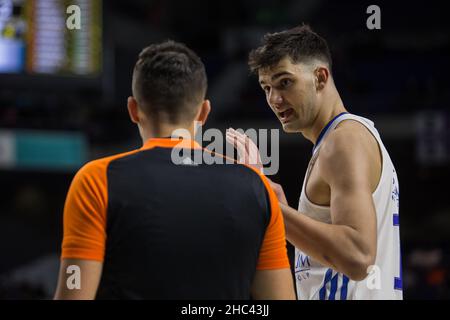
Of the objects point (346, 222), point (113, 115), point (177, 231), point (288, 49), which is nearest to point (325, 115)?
point (288, 49)

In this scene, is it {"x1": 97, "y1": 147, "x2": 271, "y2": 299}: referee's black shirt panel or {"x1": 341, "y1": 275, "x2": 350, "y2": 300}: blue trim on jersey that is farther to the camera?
{"x1": 341, "y1": 275, "x2": 350, "y2": 300}: blue trim on jersey

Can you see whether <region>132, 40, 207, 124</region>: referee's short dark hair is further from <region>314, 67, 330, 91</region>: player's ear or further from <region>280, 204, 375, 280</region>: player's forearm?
<region>314, 67, 330, 91</region>: player's ear

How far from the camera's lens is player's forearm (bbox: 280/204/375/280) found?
2225mm

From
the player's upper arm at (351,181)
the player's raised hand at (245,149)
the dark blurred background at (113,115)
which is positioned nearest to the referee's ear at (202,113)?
the player's raised hand at (245,149)

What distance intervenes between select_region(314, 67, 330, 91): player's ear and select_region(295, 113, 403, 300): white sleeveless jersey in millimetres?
188

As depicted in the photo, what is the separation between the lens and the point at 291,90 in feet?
8.80

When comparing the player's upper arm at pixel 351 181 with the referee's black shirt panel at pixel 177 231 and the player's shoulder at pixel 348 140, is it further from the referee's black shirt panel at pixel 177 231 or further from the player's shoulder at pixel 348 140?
the referee's black shirt panel at pixel 177 231

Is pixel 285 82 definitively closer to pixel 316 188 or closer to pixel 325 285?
pixel 316 188

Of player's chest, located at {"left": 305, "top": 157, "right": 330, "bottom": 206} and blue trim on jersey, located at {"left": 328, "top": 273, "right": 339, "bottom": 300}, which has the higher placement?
player's chest, located at {"left": 305, "top": 157, "right": 330, "bottom": 206}

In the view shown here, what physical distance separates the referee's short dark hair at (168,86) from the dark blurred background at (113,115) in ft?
26.9

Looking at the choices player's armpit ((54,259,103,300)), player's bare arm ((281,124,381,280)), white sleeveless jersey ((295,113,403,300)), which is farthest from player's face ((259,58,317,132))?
player's armpit ((54,259,103,300))

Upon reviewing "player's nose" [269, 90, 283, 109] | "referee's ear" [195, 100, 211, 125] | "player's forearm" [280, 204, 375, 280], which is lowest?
"player's forearm" [280, 204, 375, 280]

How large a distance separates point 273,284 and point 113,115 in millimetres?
11413

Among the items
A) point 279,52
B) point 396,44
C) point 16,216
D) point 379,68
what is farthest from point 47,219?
point 279,52
